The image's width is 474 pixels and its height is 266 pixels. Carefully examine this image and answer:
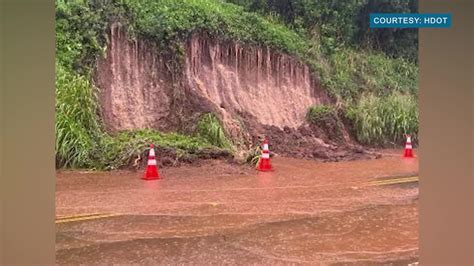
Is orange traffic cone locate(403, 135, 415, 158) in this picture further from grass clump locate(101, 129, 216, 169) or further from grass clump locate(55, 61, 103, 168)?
grass clump locate(55, 61, 103, 168)

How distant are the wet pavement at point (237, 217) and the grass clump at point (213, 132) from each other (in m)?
0.59

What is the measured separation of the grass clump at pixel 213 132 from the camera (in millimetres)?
7703

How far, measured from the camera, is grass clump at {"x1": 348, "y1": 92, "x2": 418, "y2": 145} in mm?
8305

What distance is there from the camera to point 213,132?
25.4ft

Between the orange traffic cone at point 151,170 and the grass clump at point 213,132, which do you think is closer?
the orange traffic cone at point 151,170

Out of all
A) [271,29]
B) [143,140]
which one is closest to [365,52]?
[271,29]

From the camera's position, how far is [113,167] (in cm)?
673

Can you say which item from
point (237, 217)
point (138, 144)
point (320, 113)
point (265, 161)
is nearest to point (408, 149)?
point (320, 113)

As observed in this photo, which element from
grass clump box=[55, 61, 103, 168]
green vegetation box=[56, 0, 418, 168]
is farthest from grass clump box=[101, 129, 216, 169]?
grass clump box=[55, 61, 103, 168]

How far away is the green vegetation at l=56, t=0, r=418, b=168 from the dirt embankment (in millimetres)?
184

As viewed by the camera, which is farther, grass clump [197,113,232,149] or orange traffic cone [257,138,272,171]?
grass clump [197,113,232,149]

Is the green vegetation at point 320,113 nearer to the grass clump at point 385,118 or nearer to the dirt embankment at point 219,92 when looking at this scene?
the dirt embankment at point 219,92

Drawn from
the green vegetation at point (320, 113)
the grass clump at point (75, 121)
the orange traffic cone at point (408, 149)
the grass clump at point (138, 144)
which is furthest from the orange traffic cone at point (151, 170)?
the orange traffic cone at point (408, 149)

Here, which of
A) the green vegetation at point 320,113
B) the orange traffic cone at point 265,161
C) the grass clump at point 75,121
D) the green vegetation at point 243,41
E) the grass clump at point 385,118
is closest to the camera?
the grass clump at point 75,121
